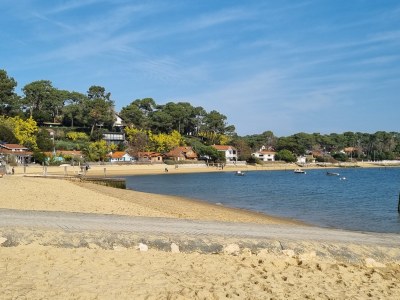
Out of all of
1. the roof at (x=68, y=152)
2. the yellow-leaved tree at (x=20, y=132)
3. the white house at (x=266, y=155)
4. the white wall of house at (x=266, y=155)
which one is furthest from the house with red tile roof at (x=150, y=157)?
the white wall of house at (x=266, y=155)

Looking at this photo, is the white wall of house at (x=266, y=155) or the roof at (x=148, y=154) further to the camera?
the white wall of house at (x=266, y=155)

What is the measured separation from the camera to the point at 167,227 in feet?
38.7

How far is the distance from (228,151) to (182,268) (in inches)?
4761

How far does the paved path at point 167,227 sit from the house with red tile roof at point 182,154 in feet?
332

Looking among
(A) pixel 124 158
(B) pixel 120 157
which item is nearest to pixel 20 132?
(B) pixel 120 157

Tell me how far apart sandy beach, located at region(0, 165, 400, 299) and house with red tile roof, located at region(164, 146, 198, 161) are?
104 metres

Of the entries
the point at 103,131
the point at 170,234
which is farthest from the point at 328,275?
the point at 103,131

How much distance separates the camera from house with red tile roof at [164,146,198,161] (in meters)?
115

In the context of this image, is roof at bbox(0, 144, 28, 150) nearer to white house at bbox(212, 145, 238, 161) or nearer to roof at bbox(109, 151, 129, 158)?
roof at bbox(109, 151, 129, 158)

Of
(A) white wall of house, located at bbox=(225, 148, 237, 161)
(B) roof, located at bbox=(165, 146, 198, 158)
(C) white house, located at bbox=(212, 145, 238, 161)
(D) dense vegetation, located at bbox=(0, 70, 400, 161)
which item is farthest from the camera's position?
(A) white wall of house, located at bbox=(225, 148, 237, 161)

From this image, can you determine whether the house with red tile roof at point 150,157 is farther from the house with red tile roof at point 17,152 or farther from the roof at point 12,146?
the roof at point 12,146

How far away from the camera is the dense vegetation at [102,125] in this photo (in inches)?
3810

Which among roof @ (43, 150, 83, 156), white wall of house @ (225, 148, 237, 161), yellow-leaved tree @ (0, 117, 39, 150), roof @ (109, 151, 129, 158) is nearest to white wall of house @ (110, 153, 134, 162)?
roof @ (109, 151, 129, 158)

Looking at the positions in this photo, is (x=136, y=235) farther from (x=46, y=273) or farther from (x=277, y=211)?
(x=277, y=211)
